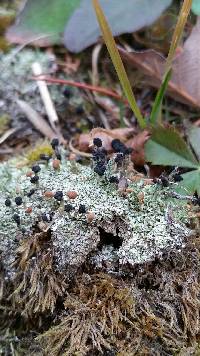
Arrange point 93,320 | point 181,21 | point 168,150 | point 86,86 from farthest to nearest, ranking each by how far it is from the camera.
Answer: point 86,86, point 168,150, point 181,21, point 93,320

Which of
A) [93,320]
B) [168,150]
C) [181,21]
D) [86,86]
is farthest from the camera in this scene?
[86,86]

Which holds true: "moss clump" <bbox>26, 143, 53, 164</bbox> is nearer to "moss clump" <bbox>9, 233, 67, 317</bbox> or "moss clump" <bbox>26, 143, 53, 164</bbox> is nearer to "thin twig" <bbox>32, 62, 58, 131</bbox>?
"thin twig" <bbox>32, 62, 58, 131</bbox>

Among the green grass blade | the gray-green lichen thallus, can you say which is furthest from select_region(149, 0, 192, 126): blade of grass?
the gray-green lichen thallus

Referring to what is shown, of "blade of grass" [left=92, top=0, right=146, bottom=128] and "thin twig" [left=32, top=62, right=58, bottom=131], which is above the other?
"blade of grass" [left=92, top=0, right=146, bottom=128]

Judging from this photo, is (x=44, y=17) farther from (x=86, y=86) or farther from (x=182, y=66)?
(x=182, y=66)

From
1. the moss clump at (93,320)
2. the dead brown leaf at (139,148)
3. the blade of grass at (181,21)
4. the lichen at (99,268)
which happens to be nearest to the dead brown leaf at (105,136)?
the dead brown leaf at (139,148)

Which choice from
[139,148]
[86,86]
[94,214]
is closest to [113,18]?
[86,86]

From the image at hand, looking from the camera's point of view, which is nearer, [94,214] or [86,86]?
[94,214]

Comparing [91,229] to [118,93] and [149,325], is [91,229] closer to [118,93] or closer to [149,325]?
[149,325]
